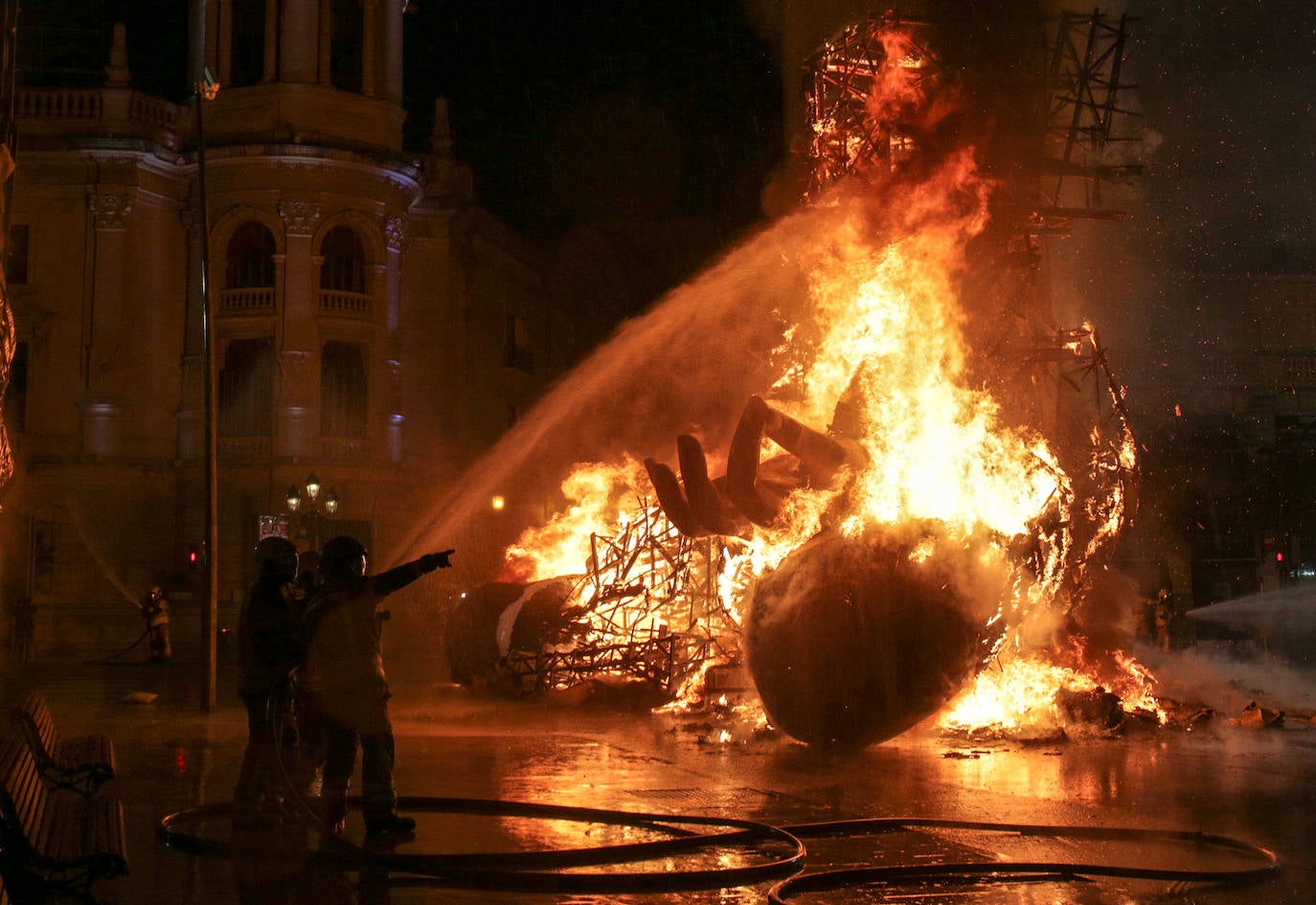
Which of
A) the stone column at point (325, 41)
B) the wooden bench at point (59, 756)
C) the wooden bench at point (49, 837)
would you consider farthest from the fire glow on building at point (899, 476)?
the stone column at point (325, 41)

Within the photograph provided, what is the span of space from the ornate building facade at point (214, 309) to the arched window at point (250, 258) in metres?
0.06

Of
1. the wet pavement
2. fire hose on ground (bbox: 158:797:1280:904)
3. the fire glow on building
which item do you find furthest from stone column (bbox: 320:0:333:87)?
fire hose on ground (bbox: 158:797:1280:904)

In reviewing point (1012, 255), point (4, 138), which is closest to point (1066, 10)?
point (1012, 255)

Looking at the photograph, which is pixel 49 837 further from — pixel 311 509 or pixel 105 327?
pixel 105 327

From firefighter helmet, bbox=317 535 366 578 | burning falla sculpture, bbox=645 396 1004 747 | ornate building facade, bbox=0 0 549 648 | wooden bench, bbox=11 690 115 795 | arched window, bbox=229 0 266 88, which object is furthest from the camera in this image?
arched window, bbox=229 0 266 88

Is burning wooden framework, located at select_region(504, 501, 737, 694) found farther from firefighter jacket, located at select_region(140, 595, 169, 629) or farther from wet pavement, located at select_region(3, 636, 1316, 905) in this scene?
firefighter jacket, located at select_region(140, 595, 169, 629)

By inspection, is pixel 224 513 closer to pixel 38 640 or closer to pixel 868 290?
pixel 38 640

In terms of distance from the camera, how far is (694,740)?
539 inches

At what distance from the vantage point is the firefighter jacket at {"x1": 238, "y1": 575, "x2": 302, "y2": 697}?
8203mm

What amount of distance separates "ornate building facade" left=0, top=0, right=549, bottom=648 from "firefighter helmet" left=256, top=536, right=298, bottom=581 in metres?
25.2

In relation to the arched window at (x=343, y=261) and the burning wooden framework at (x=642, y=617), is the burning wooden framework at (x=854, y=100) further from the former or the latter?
the arched window at (x=343, y=261)

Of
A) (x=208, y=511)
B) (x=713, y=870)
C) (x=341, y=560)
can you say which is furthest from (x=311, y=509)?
(x=713, y=870)

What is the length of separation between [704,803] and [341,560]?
10.9 feet

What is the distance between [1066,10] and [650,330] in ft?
23.4
